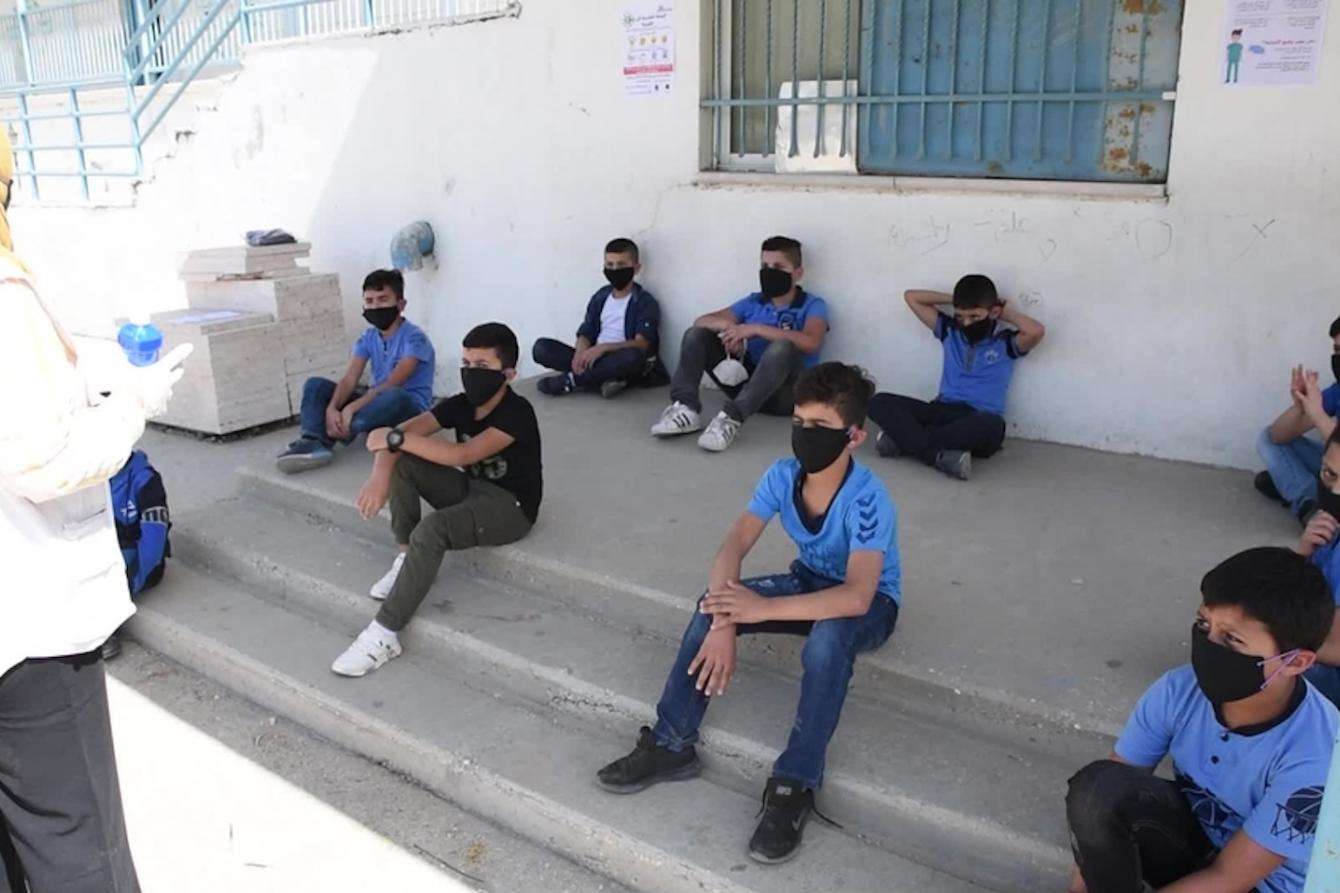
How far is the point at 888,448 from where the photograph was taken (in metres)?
5.06

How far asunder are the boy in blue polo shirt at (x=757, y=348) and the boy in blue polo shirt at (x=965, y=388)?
0.54 m

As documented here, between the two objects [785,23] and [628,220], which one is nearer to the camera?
[785,23]

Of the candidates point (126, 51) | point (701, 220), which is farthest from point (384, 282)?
point (126, 51)

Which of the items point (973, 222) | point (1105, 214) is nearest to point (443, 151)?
point (973, 222)

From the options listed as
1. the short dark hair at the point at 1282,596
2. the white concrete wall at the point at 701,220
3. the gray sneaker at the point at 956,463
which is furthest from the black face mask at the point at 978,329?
the short dark hair at the point at 1282,596

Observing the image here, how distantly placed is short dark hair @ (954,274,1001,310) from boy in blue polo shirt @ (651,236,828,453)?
817 millimetres

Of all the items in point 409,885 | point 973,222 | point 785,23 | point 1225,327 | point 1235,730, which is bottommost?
point 409,885

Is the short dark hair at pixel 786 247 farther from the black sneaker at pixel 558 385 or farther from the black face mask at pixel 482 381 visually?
the black face mask at pixel 482 381

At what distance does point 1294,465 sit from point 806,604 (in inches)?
96.0

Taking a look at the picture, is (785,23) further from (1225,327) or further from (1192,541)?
(1192,541)

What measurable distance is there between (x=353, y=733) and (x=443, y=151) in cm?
449

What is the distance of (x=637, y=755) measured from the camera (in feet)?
10.2

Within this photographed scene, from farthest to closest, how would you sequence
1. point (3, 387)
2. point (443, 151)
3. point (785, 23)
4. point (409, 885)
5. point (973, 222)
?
1. point (443, 151)
2. point (785, 23)
3. point (973, 222)
4. point (409, 885)
5. point (3, 387)

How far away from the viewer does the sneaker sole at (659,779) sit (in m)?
3.06
